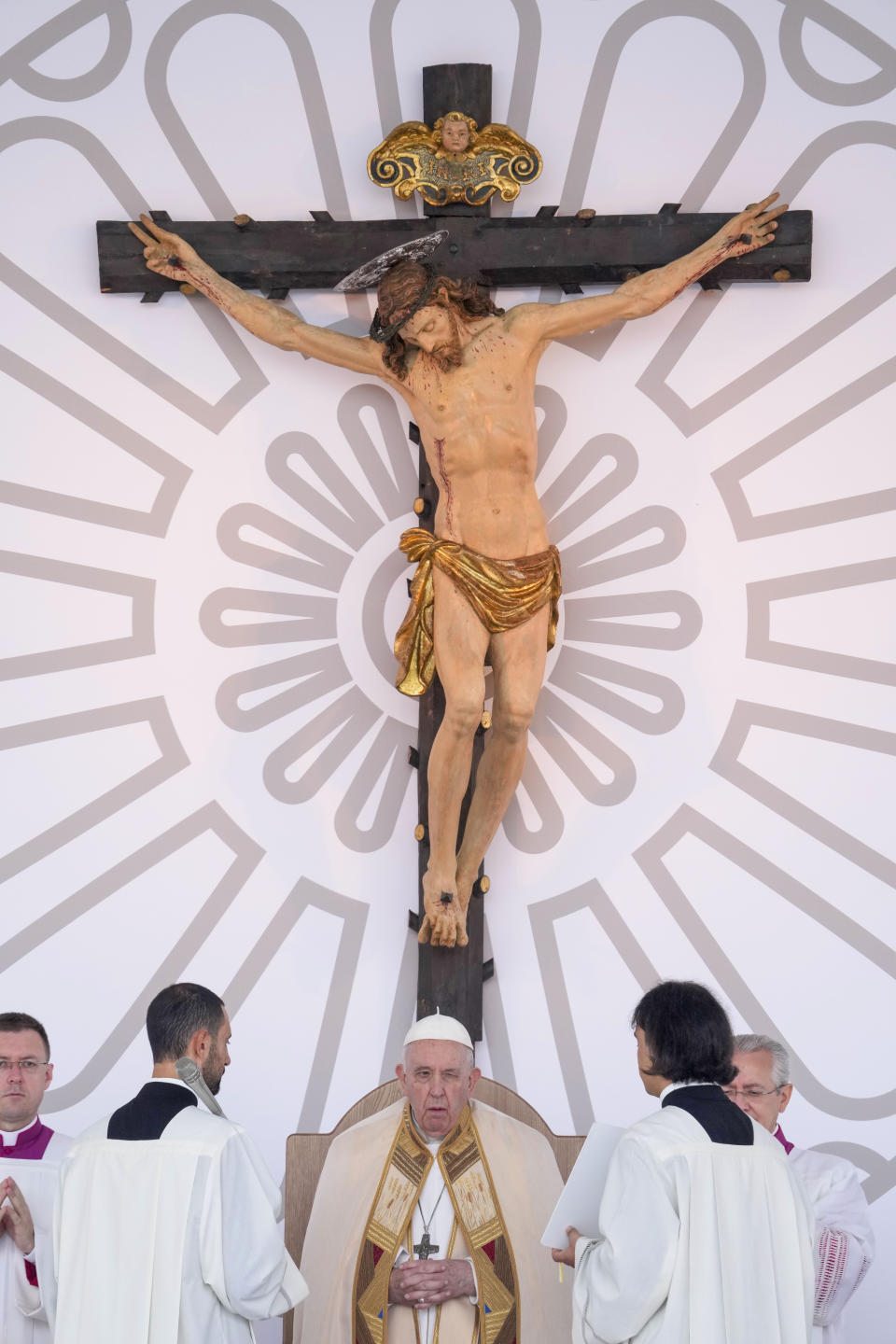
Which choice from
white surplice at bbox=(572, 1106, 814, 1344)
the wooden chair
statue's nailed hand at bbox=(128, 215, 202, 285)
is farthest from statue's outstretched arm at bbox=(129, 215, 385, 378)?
white surplice at bbox=(572, 1106, 814, 1344)

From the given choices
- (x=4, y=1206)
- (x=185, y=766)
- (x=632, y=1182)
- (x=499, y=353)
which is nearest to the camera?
(x=632, y=1182)

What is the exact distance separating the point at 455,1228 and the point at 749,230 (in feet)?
10.4

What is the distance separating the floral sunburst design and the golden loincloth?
39 cm

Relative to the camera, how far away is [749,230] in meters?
5.43

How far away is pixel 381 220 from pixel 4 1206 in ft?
10.6

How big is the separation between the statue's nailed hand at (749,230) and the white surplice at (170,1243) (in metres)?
3.15

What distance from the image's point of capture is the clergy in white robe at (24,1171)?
14.2ft

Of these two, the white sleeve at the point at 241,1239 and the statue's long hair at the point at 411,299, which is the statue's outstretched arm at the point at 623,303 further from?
the white sleeve at the point at 241,1239

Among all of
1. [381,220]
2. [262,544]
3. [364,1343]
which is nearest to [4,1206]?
[364,1343]

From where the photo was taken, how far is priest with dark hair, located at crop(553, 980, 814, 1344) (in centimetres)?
359

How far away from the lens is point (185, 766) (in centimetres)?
562

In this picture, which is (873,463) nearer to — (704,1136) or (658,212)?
(658,212)

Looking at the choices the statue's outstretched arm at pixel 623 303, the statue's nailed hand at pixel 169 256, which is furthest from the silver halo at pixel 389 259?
the statue's nailed hand at pixel 169 256

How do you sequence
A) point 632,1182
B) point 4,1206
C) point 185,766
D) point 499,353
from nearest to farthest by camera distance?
point 632,1182 → point 4,1206 → point 499,353 → point 185,766
